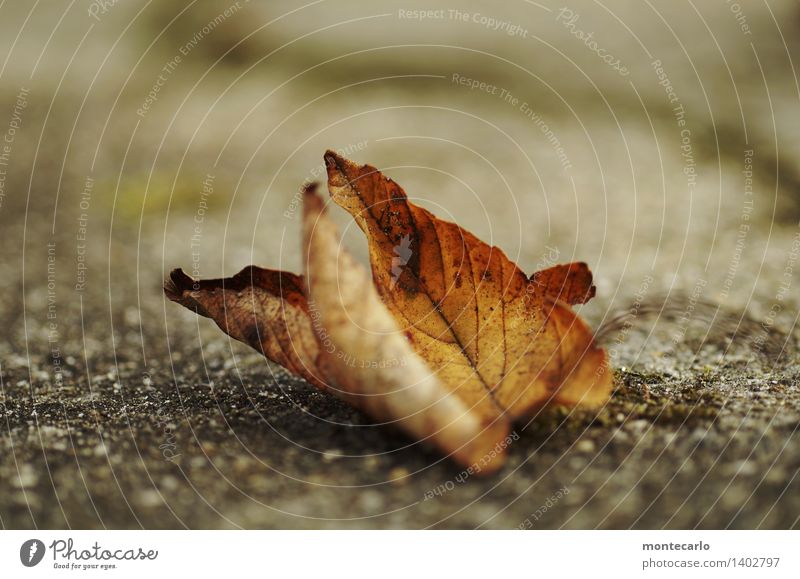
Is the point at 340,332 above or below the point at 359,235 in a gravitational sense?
below

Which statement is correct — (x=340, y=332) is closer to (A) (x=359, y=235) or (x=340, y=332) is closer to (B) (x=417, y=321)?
(B) (x=417, y=321)

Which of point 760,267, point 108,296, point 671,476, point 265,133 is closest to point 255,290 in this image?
point 671,476

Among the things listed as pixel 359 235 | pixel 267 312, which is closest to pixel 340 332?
pixel 267 312

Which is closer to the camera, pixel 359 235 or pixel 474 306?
pixel 474 306

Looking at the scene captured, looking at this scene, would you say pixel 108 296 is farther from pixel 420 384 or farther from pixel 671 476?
pixel 671 476
